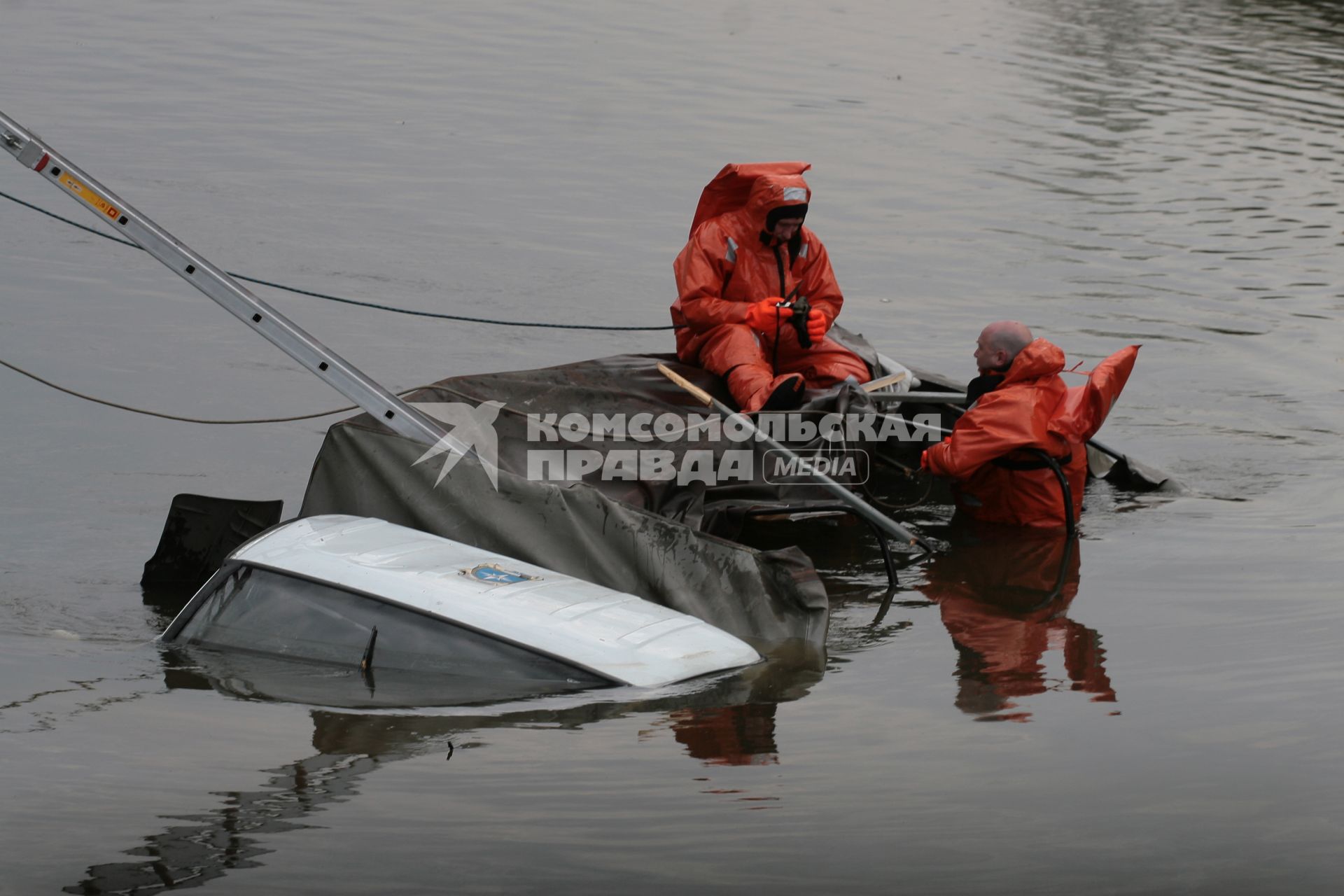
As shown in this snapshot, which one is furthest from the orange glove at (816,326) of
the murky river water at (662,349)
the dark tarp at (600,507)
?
the murky river water at (662,349)

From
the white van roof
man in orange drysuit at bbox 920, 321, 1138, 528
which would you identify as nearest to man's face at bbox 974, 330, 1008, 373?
man in orange drysuit at bbox 920, 321, 1138, 528

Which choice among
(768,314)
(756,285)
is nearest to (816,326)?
(768,314)

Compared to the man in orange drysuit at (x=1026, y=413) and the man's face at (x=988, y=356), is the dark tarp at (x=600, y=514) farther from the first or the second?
the man's face at (x=988, y=356)

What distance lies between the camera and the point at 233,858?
17.7ft

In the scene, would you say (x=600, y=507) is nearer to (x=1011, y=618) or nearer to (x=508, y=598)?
(x=508, y=598)

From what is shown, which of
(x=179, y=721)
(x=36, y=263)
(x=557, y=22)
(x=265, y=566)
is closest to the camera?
(x=179, y=721)

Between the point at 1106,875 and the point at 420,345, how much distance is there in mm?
9037

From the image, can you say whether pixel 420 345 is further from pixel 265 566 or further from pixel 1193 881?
pixel 1193 881

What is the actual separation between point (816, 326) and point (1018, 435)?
147cm

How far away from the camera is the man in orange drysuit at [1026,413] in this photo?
29.0 ft

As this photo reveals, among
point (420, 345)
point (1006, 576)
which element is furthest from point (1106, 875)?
point (420, 345)

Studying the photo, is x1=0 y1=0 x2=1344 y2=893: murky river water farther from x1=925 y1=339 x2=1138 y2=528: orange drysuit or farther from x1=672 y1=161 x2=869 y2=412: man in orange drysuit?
x1=672 y1=161 x2=869 y2=412: man in orange drysuit

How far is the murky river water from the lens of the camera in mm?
5707

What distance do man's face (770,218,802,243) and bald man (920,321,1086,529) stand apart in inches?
53.6
